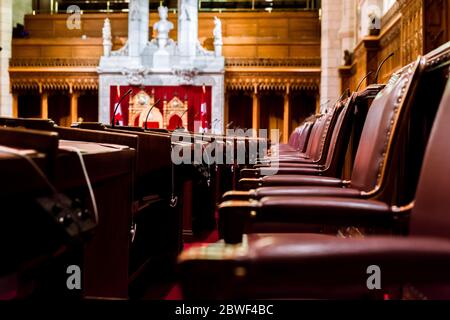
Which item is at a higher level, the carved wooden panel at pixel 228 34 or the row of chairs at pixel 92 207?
the carved wooden panel at pixel 228 34

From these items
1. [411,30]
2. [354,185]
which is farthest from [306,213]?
[411,30]

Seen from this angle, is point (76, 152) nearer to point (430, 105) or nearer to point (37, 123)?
point (37, 123)

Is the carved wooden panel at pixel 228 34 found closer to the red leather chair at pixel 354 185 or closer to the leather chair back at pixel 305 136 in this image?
the leather chair back at pixel 305 136

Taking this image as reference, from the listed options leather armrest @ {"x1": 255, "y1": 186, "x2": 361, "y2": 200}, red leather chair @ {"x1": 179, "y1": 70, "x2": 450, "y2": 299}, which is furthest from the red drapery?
red leather chair @ {"x1": 179, "y1": 70, "x2": 450, "y2": 299}

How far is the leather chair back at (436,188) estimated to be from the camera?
1081 millimetres

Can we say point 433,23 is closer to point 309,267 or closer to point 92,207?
point 92,207

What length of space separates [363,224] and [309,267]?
503 mm

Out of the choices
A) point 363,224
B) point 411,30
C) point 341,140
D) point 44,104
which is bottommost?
point 363,224

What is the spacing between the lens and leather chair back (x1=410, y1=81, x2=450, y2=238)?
108 cm

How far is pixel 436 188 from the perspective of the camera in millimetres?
1121

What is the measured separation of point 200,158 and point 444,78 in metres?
1.95

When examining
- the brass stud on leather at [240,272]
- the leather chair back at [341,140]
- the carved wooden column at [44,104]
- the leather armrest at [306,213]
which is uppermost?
the carved wooden column at [44,104]

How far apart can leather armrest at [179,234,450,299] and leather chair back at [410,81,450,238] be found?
0.25 meters

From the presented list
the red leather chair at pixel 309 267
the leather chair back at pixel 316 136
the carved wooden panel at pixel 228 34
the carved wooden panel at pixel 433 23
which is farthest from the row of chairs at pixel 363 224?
→ the carved wooden panel at pixel 228 34
